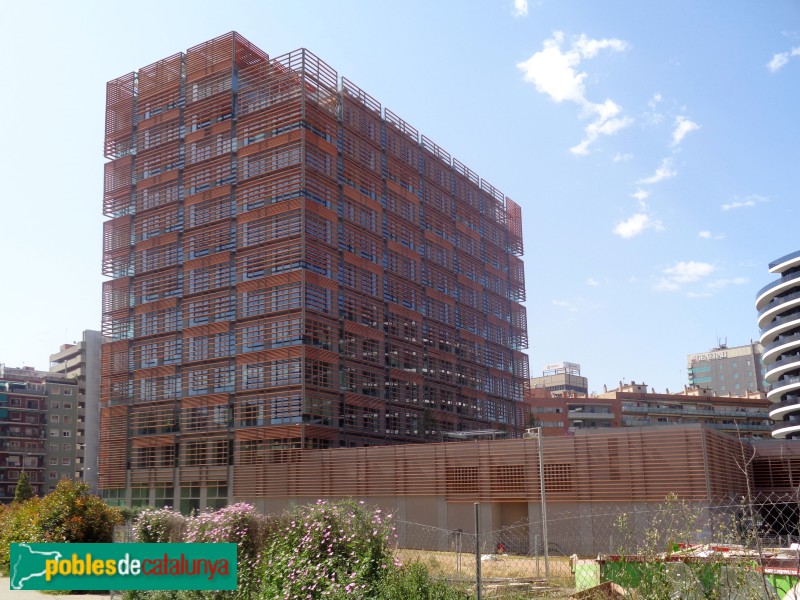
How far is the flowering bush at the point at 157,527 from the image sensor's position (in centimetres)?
2747

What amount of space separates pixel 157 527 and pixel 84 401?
397ft

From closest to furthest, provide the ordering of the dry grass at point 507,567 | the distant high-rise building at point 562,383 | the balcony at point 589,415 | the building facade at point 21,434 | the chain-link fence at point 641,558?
the chain-link fence at point 641,558 < the dry grass at point 507,567 < the building facade at point 21,434 < the balcony at point 589,415 < the distant high-rise building at point 562,383

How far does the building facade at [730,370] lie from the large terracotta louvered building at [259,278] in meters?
109

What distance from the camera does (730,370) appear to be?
602 ft

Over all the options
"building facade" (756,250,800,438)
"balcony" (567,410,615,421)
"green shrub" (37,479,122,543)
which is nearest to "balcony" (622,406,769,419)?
"balcony" (567,410,615,421)

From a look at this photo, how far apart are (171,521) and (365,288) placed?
51038 mm

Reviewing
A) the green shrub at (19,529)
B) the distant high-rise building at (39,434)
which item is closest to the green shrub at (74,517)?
the green shrub at (19,529)

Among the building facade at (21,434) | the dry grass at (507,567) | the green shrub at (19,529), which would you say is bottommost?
the dry grass at (507,567)

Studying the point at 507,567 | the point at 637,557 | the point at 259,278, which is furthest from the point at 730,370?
the point at 637,557

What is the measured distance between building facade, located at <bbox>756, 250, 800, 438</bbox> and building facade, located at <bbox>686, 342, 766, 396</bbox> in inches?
3184

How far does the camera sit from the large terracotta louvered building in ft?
233

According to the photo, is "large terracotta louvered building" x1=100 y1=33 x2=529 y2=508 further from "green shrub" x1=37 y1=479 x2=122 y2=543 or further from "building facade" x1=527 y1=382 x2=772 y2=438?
"building facade" x1=527 y1=382 x2=772 y2=438

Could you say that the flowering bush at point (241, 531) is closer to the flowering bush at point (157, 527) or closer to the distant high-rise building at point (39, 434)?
the flowering bush at point (157, 527)

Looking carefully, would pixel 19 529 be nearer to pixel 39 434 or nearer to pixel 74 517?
pixel 74 517
